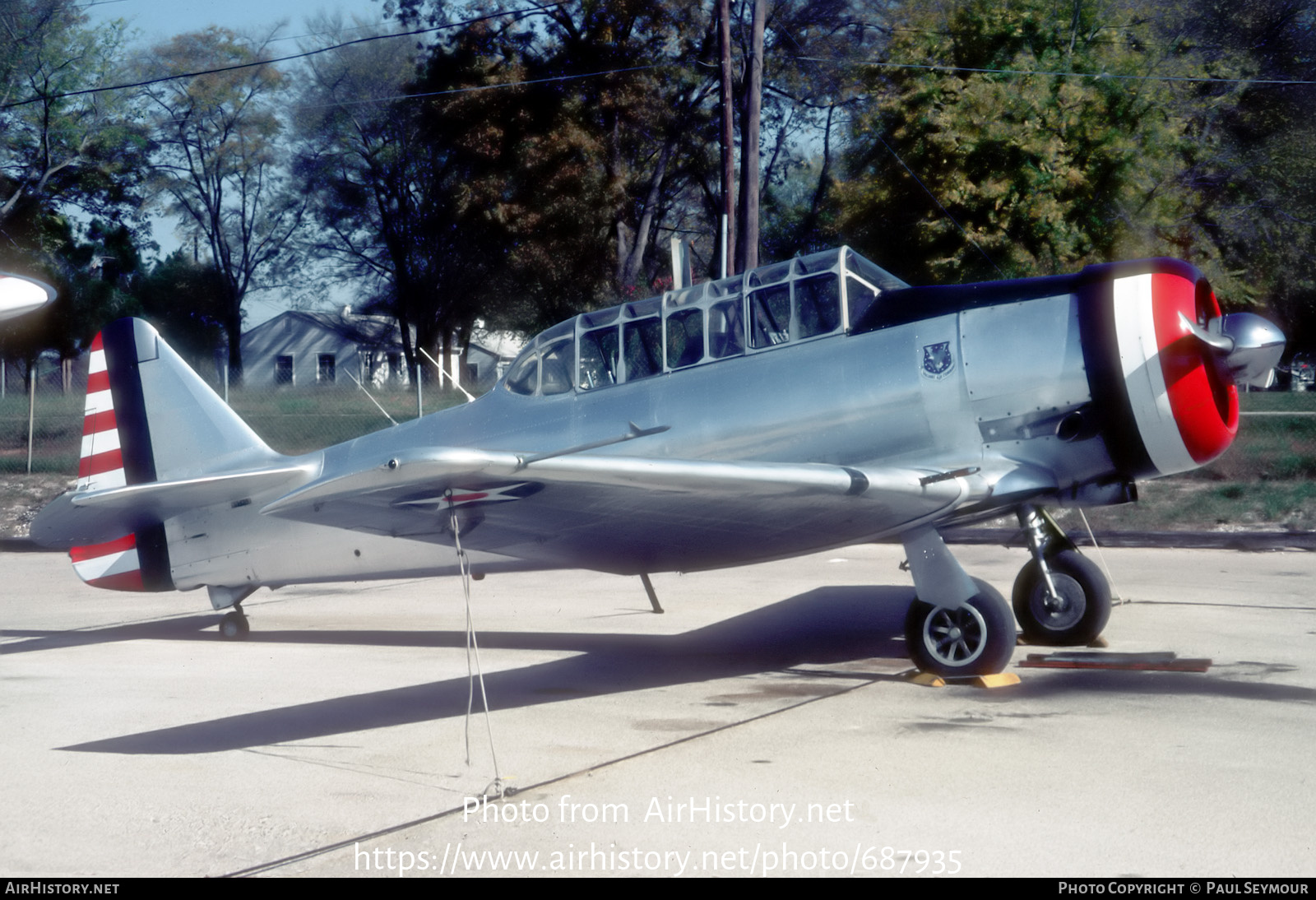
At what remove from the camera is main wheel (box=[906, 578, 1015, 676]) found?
20.8 feet

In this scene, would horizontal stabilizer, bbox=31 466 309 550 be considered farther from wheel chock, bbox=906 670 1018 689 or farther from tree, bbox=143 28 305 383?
Answer: tree, bbox=143 28 305 383

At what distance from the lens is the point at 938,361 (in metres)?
6.67

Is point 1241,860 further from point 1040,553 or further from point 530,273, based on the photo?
point 530,273

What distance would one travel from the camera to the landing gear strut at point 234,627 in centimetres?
877

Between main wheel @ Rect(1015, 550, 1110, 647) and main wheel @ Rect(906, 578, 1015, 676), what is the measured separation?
3.34 ft

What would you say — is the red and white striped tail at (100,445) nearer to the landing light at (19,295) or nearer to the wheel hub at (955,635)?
the landing light at (19,295)

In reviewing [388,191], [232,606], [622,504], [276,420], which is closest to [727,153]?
[276,420]

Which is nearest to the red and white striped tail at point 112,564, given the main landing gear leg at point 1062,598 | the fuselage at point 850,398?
the fuselage at point 850,398

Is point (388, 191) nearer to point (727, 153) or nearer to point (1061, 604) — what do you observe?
point (727, 153)

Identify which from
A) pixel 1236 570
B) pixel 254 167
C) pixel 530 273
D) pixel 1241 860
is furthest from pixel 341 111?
pixel 1241 860

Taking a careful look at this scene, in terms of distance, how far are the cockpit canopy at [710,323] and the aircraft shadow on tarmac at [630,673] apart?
75.0 inches

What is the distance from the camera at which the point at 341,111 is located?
39.3 m

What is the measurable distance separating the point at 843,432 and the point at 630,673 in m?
2.00

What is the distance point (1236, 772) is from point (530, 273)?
88.8 feet
